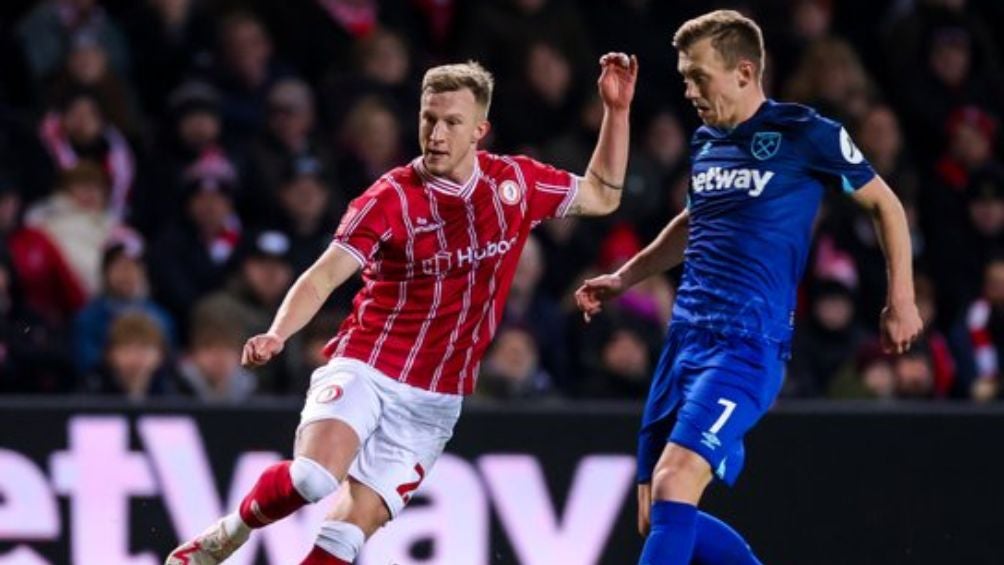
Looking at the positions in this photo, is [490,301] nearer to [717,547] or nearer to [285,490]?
[285,490]

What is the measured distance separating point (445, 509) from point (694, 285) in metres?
2.11

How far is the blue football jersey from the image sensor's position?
27.9 ft

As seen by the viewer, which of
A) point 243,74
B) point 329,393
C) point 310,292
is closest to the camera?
point 310,292

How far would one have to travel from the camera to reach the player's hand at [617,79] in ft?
29.1

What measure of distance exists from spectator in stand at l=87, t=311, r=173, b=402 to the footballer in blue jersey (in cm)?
328

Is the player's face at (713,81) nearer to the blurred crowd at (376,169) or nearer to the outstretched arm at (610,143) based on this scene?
the outstretched arm at (610,143)

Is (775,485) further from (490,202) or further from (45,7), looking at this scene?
(45,7)

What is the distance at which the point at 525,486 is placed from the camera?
10.4 meters

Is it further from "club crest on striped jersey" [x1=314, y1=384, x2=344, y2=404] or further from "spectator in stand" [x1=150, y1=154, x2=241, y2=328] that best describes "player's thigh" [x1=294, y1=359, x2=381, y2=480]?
"spectator in stand" [x1=150, y1=154, x2=241, y2=328]

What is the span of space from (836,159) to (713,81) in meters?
0.45

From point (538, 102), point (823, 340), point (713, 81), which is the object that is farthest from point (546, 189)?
point (538, 102)

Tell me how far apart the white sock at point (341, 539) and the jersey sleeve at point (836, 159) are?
6.03 ft

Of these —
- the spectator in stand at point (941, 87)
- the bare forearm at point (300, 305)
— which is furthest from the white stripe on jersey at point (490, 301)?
the spectator in stand at point (941, 87)

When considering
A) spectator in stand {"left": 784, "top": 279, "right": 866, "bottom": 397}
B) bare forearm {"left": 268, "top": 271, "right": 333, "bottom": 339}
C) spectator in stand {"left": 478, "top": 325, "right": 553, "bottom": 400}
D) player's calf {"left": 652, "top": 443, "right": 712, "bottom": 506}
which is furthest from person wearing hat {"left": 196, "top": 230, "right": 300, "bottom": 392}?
player's calf {"left": 652, "top": 443, "right": 712, "bottom": 506}
